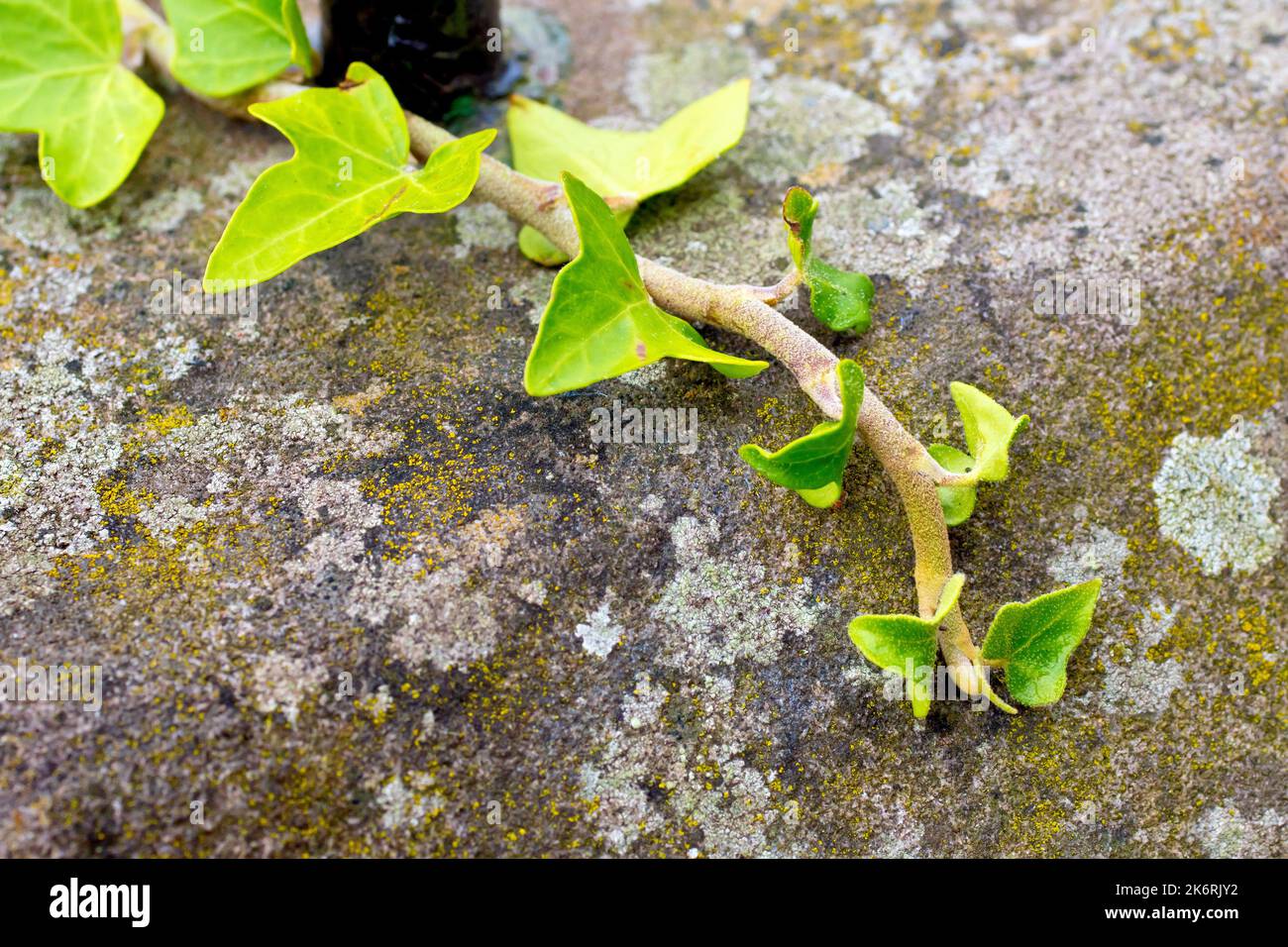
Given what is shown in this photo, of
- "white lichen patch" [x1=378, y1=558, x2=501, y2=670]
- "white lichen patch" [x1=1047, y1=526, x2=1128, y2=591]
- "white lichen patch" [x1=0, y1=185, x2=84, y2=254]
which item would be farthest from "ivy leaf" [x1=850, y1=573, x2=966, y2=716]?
"white lichen patch" [x1=0, y1=185, x2=84, y2=254]

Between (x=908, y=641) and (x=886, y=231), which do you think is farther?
(x=886, y=231)

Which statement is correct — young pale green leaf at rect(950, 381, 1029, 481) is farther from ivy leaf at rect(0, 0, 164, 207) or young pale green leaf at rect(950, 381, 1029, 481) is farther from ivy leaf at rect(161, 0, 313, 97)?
ivy leaf at rect(0, 0, 164, 207)

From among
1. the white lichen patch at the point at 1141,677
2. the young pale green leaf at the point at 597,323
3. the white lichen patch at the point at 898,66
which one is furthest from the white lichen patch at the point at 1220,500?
the white lichen patch at the point at 898,66

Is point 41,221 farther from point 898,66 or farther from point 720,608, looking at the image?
point 898,66

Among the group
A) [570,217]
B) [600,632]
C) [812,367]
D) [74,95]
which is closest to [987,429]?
[812,367]

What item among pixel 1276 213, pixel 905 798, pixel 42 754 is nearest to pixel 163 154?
pixel 42 754

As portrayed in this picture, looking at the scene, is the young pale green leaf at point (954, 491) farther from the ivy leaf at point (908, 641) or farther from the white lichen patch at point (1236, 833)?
the white lichen patch at point (1236, 833)
